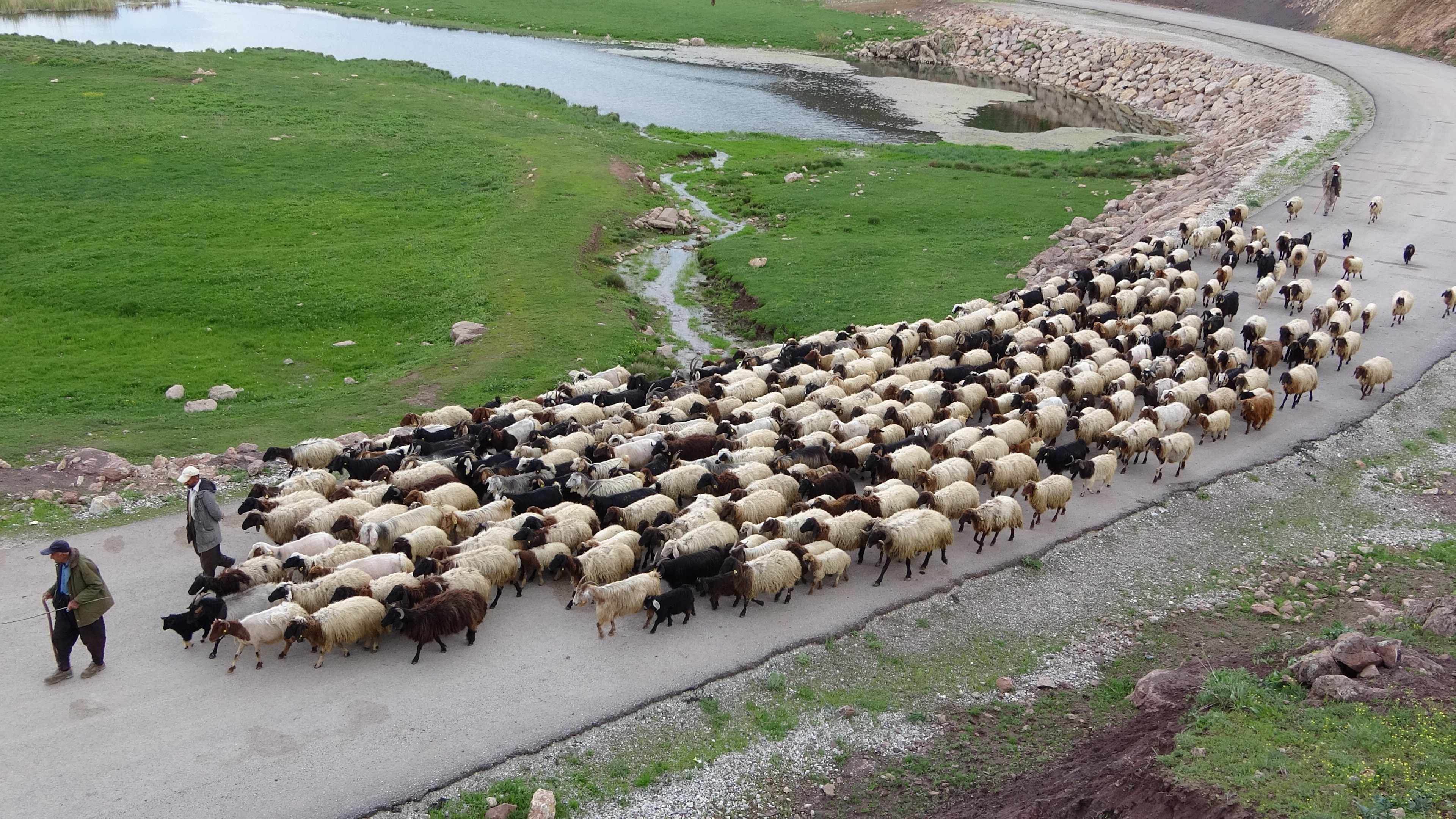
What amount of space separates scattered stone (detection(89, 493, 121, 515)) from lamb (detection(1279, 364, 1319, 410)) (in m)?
22.1

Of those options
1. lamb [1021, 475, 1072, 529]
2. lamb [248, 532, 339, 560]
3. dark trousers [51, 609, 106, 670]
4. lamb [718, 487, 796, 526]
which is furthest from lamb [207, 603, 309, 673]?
lamb [1021, 475, 1072, 529]

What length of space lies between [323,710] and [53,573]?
5.58 metres

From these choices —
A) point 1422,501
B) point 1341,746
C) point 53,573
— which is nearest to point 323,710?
point 53,573

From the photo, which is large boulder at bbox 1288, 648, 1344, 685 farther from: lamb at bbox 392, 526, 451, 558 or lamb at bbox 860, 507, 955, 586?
lamb at bbox 392, 526, 451, 558

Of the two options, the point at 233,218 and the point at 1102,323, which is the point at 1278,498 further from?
the point at 233,218

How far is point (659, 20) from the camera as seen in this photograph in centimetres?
7819

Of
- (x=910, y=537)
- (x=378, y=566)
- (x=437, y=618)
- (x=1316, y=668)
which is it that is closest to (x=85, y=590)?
(x=378, y=566)

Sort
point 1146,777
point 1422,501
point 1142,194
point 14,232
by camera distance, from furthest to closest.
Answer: point 1142,194
point 14,232
point 1422,501
point 1146,777

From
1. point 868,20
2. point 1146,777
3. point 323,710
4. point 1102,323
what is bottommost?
point 323,710

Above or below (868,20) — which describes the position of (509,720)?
below

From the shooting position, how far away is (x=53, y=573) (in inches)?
592

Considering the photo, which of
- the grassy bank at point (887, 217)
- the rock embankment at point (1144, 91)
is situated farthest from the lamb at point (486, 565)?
the rock embankment at point (1144, 91)

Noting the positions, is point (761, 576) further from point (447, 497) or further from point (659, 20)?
point (659, 20)

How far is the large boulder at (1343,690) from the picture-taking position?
11180 mm
